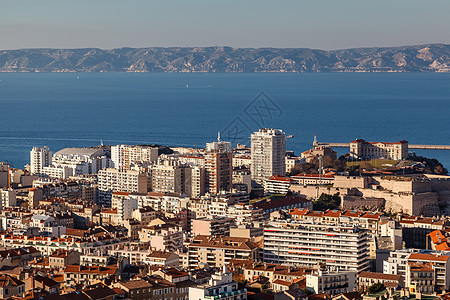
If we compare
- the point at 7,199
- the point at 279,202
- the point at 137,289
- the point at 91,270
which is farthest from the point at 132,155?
the point at 137,289

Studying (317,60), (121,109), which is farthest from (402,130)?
(317,60)

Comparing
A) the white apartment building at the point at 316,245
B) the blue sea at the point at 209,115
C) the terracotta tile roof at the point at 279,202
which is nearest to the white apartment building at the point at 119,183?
the terracotta tile roof at the point at 279,202

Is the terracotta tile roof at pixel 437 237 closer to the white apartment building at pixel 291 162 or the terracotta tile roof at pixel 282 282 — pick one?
the terracotta tile roof at pixel 282 282

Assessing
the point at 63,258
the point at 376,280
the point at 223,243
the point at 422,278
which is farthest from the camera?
the point at 223,243

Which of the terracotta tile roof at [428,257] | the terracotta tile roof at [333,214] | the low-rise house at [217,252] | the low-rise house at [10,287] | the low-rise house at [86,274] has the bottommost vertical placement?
the low-rise house at [217,252]

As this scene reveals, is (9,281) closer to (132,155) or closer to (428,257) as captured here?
(428,257)
